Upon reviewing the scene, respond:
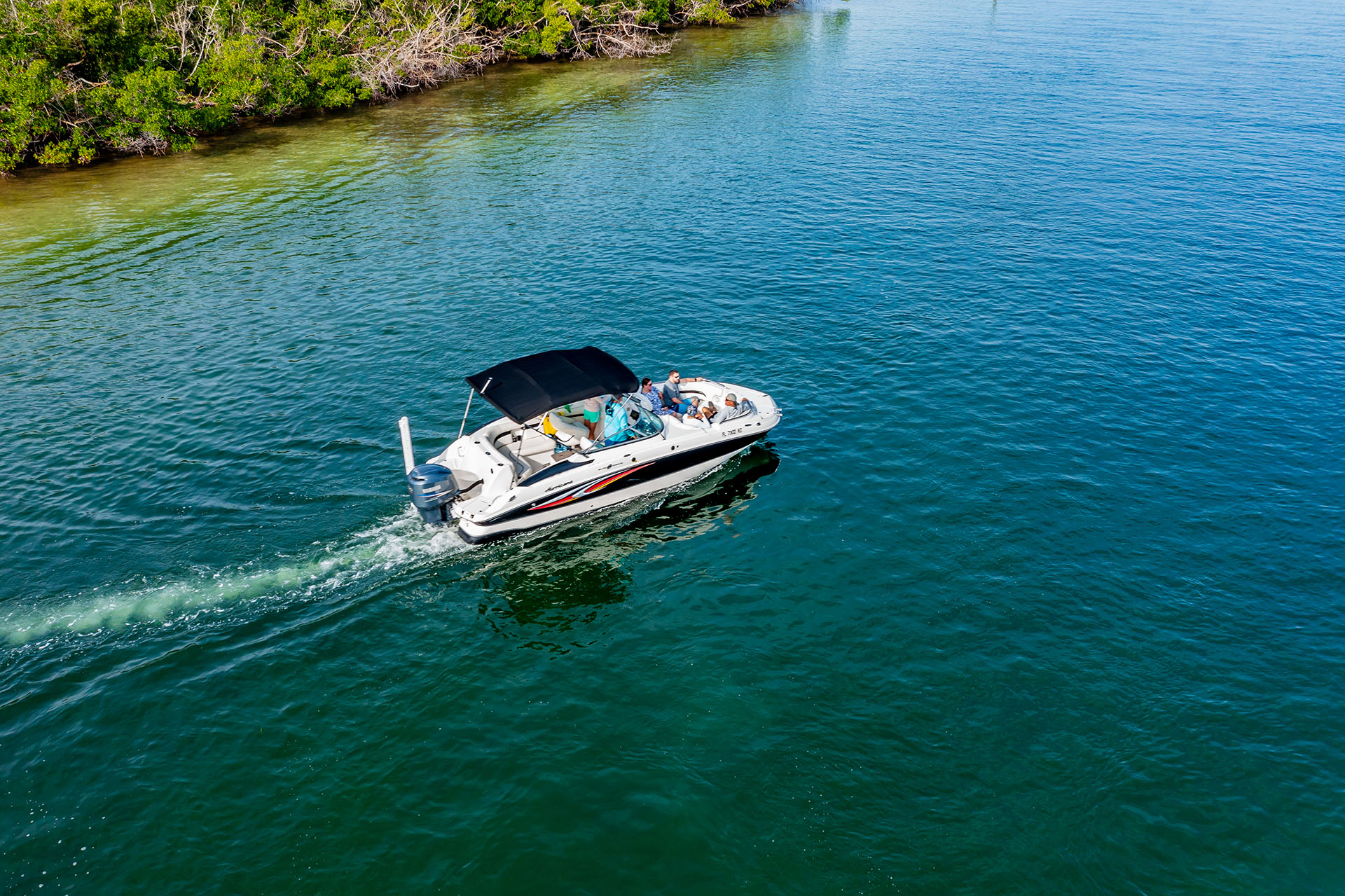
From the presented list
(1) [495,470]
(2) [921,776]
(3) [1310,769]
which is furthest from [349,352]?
(3) [1310,769]

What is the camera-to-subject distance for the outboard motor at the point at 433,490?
68.2 feet

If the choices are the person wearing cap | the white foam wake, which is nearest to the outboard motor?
the white foam wake

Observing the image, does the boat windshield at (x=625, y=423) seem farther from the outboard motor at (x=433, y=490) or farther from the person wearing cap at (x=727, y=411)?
the outboard motor at (x=433, y=490)

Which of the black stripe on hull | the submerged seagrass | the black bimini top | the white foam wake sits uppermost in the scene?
the submerged seagrass

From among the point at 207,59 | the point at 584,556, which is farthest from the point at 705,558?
the point at 207,59

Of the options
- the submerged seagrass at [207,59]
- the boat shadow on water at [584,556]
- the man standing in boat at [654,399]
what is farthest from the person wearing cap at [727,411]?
the submerged seagrass at [207,59]

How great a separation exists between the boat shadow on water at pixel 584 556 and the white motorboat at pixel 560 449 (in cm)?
38

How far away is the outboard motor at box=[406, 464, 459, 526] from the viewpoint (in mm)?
20781

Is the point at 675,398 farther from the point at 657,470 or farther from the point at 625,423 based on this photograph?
the point at 657,470

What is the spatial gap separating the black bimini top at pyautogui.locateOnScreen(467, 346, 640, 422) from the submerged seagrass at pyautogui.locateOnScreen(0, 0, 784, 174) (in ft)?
138

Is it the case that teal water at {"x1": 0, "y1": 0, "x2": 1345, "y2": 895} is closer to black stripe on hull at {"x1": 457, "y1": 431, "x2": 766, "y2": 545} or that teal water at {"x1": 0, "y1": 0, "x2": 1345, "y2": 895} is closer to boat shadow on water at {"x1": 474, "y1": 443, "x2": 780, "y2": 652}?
boat shadow on water at {"x1": 474, "y1": 443, "x2": 780, "y2": 652}

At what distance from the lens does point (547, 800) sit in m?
15.6

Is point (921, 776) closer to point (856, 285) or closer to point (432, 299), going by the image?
point (856, 285)

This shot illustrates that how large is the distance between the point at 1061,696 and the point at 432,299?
2750 cm
